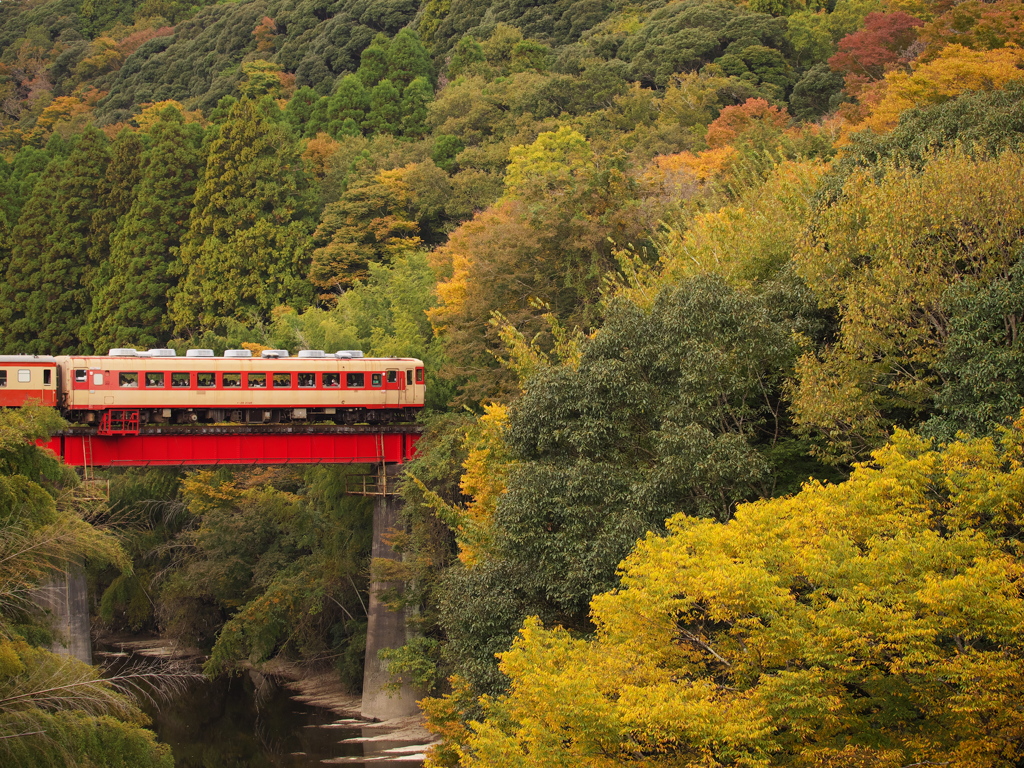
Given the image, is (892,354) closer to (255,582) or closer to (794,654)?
Answer: (794,654)

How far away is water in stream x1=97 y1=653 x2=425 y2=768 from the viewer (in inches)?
1170

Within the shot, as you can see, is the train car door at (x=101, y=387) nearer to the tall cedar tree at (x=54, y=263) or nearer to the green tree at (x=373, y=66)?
the tall cedar tree at (x=54, y=263)

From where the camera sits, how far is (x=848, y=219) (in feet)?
65.7

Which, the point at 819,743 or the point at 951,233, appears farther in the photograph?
the point at 951,233

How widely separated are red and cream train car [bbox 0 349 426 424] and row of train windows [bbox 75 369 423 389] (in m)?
0.03

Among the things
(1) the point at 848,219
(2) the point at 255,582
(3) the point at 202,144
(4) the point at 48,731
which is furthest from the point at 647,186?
(3) the point at 202,144

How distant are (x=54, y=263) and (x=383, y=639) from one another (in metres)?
32.3

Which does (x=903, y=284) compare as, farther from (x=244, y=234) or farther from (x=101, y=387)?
(x=244, y=234)

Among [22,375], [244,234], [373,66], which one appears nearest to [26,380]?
[22,375]

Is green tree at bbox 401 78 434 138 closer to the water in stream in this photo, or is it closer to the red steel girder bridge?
the water in stream

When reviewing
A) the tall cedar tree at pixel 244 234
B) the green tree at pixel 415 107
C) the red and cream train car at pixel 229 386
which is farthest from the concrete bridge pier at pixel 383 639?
the green tree at pixel 415 107

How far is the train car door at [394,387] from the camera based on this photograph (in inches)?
1321

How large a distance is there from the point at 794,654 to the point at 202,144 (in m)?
50.3

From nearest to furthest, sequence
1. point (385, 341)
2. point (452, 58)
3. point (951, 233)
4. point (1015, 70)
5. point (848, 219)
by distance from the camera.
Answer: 1. point (951, 233)
2. point (848, 219)
3. point (1015, 70)
4. point (385, 341)
5. point (452, 58)
